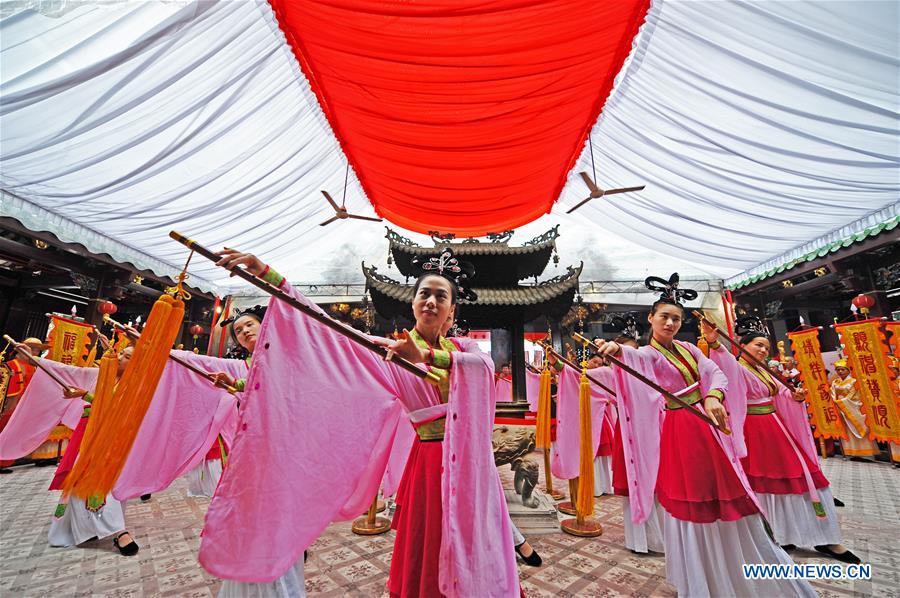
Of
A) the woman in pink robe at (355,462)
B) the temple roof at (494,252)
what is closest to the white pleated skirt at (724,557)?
the woman in pink robe at (355,462)

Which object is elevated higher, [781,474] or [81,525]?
[781,474]

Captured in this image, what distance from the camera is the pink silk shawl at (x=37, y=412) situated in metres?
4.66

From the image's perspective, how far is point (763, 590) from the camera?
2.32 metres

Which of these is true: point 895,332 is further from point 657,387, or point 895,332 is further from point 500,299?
point 657,387

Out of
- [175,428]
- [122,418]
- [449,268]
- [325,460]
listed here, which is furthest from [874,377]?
[175,428]

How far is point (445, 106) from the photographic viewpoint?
3.71 meters

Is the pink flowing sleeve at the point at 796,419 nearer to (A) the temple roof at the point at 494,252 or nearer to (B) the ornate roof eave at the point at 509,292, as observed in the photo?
(B) the ornate roof eave at the point at 509,292

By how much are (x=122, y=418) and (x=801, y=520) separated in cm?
545

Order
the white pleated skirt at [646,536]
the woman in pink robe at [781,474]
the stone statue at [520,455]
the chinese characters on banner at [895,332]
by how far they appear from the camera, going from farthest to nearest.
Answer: the chinese characters on banner at [895,332] < the stone statue at [520,455] < the white pleated skirt at [646,536] < the woman in pink robe at [781,474]

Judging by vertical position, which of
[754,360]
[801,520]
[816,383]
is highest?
[754,360]

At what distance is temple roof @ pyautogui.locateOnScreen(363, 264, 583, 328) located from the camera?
9820 mm

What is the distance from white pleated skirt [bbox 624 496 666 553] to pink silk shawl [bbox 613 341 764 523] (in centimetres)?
89

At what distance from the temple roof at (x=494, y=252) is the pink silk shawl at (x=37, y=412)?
23.0 feet

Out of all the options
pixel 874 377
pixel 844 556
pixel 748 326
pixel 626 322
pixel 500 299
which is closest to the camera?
pixel 844 556
